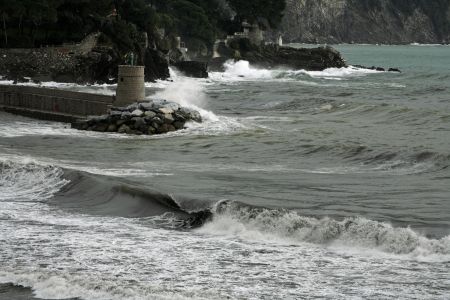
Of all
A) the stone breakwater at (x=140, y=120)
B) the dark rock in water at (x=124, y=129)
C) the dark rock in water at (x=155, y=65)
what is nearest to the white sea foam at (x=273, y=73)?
the dark rock in water at (x=155, y=65)

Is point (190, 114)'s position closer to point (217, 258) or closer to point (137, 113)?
point (137, 113)

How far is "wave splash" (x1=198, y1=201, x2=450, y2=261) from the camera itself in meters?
14.5

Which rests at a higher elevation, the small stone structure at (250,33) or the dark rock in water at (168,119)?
the small stone structure at (250,33)

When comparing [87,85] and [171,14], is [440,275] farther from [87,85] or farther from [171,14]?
[171,14]

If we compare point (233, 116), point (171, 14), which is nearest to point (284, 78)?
point (171, 14)

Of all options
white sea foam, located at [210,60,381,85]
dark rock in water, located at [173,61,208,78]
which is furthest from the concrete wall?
white sea foam, located at [210,60,381,85]

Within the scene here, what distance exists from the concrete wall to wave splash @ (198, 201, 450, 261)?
2002cm

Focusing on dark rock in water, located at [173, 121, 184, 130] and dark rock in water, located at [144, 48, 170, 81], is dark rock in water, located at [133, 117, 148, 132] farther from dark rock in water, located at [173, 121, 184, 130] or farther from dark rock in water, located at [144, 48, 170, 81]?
dark rock in water, located at [144, 48, 170, 81]

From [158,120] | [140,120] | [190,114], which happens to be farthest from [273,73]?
[140,120]

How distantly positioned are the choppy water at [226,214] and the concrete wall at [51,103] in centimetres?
328

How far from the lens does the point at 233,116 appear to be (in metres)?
41.7

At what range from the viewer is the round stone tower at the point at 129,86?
36.0 m

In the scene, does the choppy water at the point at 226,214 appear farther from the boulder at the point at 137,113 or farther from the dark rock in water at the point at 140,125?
the boulder at the point at 137,113

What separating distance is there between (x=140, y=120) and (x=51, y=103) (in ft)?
Answer: 20.5
